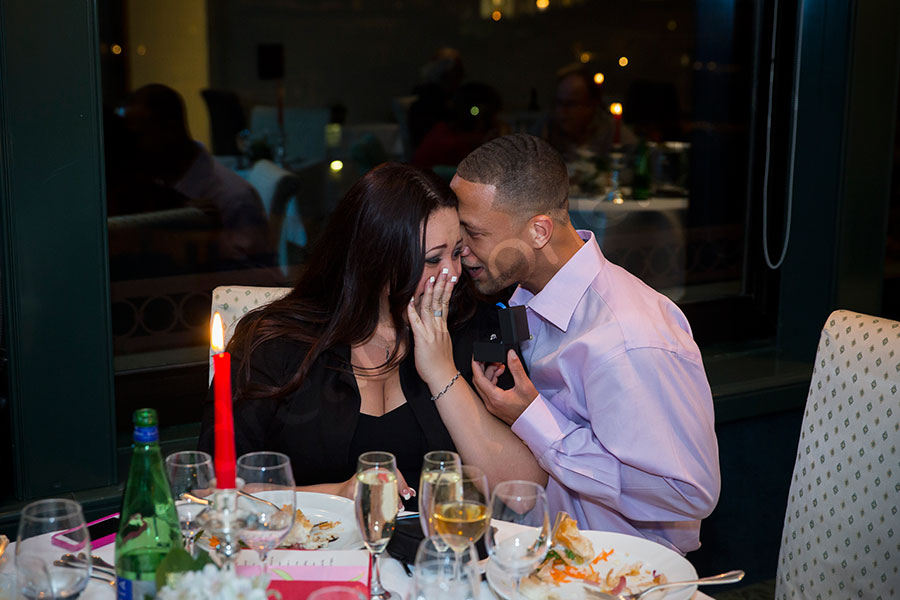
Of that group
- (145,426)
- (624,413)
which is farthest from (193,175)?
(145,426)

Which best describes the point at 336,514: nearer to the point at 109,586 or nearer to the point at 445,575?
the point at 109,586

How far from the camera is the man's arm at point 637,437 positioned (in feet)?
5.82

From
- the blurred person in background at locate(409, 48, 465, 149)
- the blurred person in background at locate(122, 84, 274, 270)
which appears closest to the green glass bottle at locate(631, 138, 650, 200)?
the blurred person in background at locate(409, 48, 465, 149)

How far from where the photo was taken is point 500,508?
48.2 inches

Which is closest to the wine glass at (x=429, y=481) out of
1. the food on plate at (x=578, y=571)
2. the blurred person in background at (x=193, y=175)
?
the food on plate at (x=578, y=571)

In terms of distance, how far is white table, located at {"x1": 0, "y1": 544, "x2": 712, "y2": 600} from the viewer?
1.24m

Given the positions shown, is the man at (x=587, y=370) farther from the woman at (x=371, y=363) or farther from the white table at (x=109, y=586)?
the white table at (x=109, y=586)

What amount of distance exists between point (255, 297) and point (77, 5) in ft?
2.56

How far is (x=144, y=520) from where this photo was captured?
1.17m

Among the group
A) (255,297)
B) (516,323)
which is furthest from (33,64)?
(516,323)

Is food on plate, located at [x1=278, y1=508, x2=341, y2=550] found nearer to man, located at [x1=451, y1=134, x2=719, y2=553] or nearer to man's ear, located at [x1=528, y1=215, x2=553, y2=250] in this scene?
man, located at [x1=451, y1=134, x2=719, y2=553]

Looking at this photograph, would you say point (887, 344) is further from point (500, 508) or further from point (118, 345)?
point (118, 345)

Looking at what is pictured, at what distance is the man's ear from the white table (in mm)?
844

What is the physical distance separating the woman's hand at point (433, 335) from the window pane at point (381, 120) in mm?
1220
